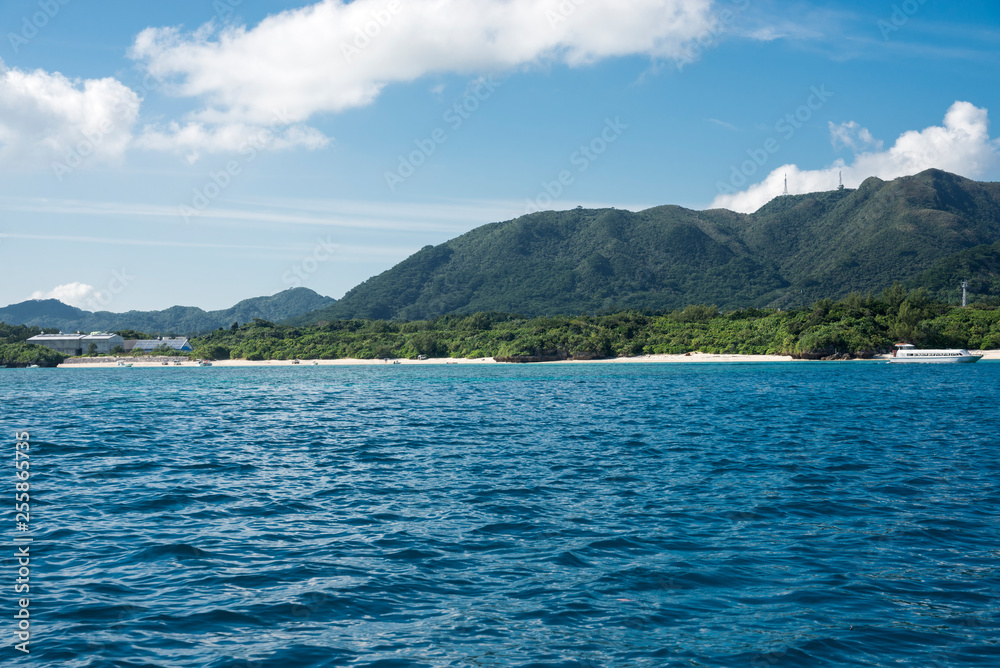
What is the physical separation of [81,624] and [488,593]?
5351 mm

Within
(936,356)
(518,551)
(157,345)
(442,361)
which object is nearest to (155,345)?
(157,345)

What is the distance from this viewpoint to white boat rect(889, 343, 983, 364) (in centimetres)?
9412

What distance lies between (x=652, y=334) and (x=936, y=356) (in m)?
50.5

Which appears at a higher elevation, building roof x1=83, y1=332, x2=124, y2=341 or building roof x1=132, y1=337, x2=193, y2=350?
building roof x1=83, y1=332, x2=124, y2=341

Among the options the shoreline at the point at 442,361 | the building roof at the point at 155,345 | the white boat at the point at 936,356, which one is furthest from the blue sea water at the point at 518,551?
the building roof at the point at 155,345

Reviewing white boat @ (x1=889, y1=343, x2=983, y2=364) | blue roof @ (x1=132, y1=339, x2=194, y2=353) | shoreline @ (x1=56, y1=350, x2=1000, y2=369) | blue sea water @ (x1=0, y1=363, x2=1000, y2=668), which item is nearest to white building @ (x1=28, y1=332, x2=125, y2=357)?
blue roof @ (x1=132, y1=339, x2=194, y2=353)

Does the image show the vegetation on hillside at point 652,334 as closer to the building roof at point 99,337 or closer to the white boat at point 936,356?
the white boat at point 936,356

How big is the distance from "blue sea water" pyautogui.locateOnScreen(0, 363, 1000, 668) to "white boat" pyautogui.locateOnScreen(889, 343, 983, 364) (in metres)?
81.2

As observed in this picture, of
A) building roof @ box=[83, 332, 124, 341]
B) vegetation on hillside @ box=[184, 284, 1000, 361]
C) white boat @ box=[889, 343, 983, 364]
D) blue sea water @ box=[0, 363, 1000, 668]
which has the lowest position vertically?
blue sea water @ box=[0, 363, 1000, 668]

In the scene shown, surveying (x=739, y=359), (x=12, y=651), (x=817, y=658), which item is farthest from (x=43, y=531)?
(x=739, y=359)

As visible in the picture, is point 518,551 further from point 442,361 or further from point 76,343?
point 76,343

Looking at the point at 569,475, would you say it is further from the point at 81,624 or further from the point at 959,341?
the point at 959,341

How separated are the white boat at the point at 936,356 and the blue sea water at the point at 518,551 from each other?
81193 millimetres

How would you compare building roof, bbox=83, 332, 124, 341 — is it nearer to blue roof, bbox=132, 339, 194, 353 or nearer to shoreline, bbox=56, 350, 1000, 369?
blue roof, bbox=132, 339, 194, 353
